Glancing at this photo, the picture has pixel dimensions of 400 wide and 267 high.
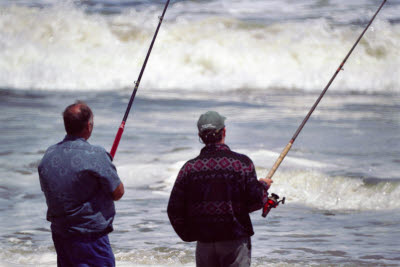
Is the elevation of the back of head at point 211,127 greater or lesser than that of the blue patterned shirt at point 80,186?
greater

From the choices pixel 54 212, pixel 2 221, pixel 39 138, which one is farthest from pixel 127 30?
pixel 54 212

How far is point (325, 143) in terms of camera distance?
12.0 meters

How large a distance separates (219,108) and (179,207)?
553 inches

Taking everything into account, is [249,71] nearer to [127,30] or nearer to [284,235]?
[127,30]

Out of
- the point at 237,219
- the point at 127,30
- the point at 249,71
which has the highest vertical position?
the point at 127,30

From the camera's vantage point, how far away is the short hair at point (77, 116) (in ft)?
9.87

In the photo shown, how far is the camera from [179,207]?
9.91ft

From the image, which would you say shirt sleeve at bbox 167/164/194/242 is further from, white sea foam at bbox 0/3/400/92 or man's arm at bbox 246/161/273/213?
white sea foam at bbox 0/3/400/92

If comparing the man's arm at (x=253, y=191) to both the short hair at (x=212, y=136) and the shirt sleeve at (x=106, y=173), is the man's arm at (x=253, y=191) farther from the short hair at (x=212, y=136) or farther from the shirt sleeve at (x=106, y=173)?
the shirt sleeve at (x=106, y=173)

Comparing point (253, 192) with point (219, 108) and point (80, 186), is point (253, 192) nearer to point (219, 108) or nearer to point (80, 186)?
point (80, 186)

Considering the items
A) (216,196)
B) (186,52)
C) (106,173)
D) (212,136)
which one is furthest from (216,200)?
(186,52)

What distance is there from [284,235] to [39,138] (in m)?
7.02

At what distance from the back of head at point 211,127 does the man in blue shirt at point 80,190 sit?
381 millimetres

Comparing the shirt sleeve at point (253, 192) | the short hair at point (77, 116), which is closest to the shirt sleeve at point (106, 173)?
the short hair at point (77, 116)
